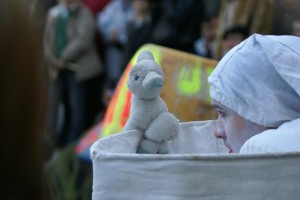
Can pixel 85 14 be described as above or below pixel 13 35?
below

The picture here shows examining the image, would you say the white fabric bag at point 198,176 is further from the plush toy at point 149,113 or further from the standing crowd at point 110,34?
the standing crowd at point 110,34

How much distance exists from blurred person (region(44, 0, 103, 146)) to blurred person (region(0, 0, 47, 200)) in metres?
5.70

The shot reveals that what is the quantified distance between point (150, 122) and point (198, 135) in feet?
0.50

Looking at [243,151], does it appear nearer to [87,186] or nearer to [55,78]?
[87,186]

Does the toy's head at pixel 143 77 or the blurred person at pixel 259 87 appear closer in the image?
the blurred person at pixel 259 87

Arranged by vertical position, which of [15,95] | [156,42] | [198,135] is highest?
[15,95]

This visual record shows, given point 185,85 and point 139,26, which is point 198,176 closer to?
point 185,85

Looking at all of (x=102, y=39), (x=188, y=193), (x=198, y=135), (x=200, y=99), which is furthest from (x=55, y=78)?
(x=188, y=193)

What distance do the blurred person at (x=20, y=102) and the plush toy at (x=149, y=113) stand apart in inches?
34.7

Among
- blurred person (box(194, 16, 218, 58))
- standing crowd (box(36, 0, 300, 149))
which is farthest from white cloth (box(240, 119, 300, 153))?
blurred person (box(194, 16, 218, 58))

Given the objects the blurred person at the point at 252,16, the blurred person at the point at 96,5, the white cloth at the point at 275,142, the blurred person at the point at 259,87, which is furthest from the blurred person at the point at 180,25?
the white cloth at the point at 275,142

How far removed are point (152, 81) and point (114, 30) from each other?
4.98 metres

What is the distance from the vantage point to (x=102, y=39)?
746cm

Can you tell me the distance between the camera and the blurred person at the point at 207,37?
21.0 feet
